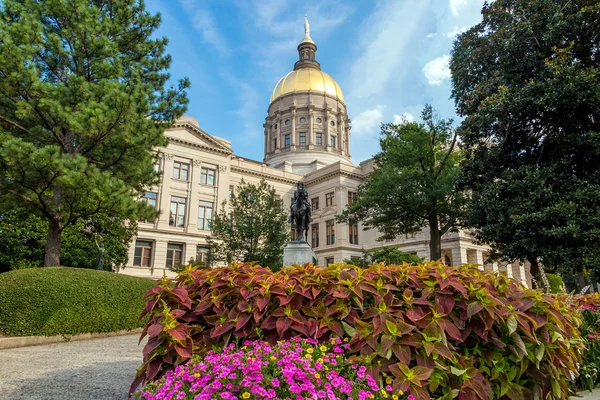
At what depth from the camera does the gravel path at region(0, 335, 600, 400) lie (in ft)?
17.4

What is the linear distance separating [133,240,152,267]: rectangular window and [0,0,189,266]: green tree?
24071mm

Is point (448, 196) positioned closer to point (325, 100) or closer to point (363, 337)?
point (363, 337)

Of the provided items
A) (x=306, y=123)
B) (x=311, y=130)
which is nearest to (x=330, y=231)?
(x=311, y=130)

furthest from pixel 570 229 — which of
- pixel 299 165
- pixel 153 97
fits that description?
pixel 299 165

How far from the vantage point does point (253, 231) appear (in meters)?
26.8

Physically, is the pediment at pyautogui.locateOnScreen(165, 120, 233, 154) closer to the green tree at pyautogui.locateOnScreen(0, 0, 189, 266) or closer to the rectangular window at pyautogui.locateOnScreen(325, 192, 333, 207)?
the rectangular window at pyautogui.locateOnScreen(325, 192, 333, 207)

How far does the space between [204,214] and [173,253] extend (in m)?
5.72

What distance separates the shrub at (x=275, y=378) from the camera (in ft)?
8.14

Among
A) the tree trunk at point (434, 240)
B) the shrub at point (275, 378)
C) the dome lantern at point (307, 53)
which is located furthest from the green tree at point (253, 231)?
the dome lantern at point (307, 53)

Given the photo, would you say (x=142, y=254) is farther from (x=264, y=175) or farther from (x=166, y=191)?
(x=264, y=175)

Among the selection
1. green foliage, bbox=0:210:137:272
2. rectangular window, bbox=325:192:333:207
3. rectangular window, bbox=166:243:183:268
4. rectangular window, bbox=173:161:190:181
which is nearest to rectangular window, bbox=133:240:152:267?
rectangular window, bbox=166:243:183:268

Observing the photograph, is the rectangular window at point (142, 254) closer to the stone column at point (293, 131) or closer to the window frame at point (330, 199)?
the window frame at point (330, 199)

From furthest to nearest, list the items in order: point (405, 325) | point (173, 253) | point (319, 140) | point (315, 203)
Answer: point (319, 140) < point (315, 203) < point (173, 253) < point (405, 325)

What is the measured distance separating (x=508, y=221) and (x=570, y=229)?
2.53 meters
